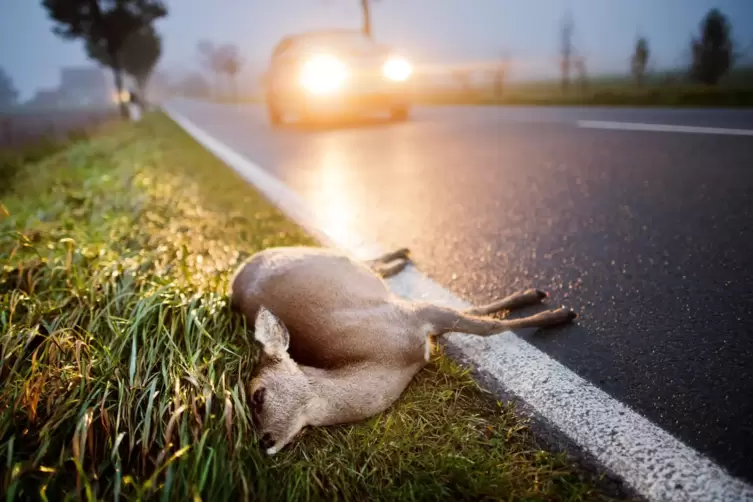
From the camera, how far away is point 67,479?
163 cm

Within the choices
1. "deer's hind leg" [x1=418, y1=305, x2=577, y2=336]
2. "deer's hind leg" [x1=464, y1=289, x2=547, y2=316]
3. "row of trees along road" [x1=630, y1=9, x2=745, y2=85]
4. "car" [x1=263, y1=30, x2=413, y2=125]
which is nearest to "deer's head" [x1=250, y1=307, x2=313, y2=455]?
"deer's hind leg" [x1=418, y1=305, x2=577, y2=336]

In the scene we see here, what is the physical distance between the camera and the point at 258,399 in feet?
5.84

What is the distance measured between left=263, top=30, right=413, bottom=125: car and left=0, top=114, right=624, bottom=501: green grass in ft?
27.1

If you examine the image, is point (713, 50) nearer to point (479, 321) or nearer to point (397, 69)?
point (397, 69)

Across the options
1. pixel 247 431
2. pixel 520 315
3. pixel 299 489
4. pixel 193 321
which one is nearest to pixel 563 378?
pixel 520 315

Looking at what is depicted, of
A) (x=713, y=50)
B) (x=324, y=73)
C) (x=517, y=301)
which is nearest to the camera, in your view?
(x=517, y=301)

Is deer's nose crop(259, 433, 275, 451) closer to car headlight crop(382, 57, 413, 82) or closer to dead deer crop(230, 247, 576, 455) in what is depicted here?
Result: dead deer crop(230, 247, 576, 455)

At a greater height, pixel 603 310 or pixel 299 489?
pixel 603 310

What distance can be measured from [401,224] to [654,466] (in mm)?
2734

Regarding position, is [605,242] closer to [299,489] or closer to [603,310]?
[603,310]

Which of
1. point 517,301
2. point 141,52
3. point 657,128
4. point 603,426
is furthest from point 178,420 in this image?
point 141,52

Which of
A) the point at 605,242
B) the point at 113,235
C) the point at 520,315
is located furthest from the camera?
the point at 113,235

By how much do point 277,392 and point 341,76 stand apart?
376 inches

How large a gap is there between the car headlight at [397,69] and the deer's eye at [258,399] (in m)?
9.95
